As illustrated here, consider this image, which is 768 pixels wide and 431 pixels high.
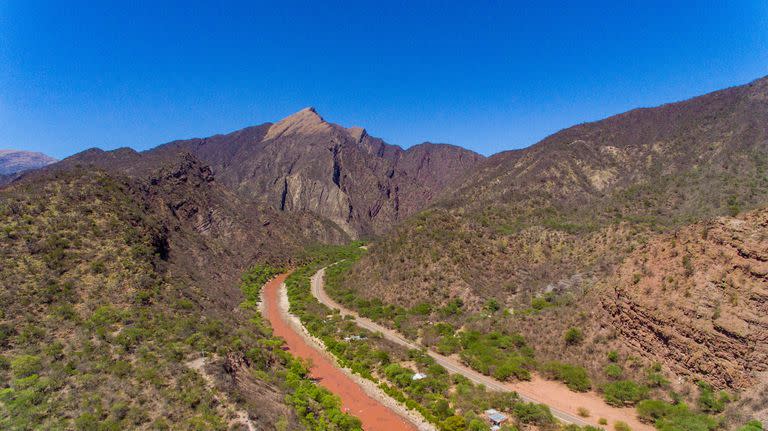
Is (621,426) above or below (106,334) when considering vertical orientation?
below

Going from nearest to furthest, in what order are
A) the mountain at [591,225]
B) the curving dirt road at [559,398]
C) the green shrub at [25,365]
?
1. the green shrub at [25,365]
2. the curving dirt road at [559,398]
3. the mountain at [591,225]

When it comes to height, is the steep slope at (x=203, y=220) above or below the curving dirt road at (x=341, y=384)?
above

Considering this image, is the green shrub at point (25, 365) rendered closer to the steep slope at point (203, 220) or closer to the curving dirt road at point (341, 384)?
the curving dirt road at point (341, 384)

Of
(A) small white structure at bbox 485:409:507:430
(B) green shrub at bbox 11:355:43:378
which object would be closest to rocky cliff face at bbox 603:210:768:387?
(A) small white structure at bbox 485:409:507:430

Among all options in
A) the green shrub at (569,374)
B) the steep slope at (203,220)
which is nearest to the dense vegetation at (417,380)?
the green shrub at (569,374)

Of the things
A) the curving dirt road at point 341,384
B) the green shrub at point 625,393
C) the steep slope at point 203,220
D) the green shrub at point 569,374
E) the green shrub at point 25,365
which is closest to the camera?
the green shrub at point 25,365

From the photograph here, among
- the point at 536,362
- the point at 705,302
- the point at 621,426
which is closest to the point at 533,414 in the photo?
the point at 621,426

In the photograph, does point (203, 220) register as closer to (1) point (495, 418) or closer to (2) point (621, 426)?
(1) point (495, 418)
